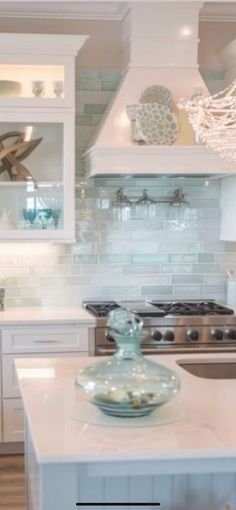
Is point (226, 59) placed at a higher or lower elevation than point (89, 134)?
higher

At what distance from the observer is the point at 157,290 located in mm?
4488

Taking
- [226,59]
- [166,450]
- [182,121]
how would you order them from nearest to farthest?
[166,450], [182,121], [226,59]

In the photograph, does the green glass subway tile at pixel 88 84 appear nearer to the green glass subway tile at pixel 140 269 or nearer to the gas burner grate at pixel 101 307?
the green glass subway tile at pixel 140 269

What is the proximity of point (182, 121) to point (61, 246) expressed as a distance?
1204 mm

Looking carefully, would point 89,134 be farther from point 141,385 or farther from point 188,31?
point 141,385

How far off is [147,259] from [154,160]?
88cm

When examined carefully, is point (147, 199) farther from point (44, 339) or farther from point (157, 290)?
point (44, 339)

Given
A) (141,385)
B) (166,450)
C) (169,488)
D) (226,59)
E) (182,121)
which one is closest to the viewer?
(166,450)

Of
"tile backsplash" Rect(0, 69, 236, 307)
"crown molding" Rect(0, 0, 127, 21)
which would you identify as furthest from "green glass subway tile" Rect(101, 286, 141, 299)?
"crown molding" Rect(0, 0, 127, 21)

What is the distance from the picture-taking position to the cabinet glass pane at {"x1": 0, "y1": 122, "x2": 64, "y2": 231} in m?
4.02

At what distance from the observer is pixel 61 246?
4.35 m

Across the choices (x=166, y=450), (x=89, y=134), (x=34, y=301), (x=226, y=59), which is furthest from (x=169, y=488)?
(x=226, y=59)

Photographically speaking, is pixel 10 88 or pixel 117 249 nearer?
pixel 10 88

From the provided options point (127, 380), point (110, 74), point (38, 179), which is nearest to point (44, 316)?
point (38, 179)
